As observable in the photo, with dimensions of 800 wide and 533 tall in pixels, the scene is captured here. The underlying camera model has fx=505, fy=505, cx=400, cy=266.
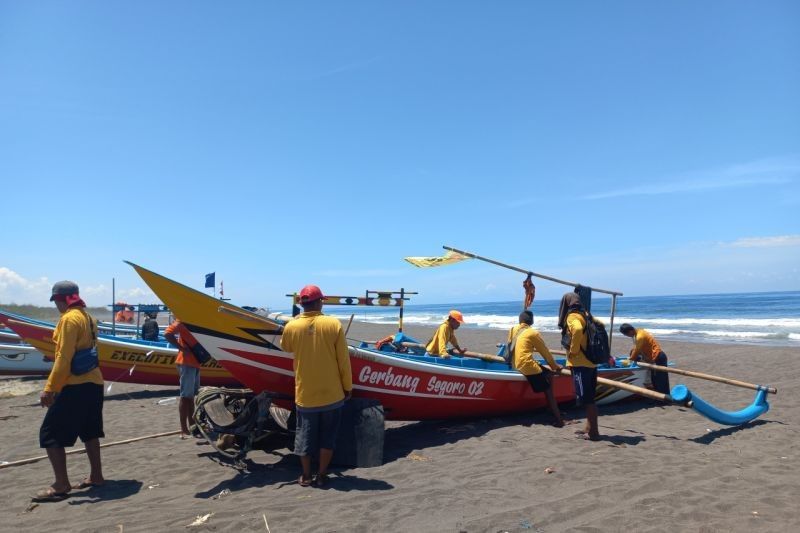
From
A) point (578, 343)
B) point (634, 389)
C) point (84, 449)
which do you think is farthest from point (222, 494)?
point (634, 389)

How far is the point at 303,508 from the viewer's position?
3938 mm

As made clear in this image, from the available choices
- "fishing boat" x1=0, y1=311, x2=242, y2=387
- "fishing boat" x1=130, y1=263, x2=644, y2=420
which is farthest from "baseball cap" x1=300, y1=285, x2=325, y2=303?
"fishing boat" x1=0, y1=311, x2=242, y2=387

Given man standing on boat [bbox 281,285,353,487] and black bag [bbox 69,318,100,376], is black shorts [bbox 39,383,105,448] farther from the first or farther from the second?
man standing on boat [bbox 281,285,353,487]

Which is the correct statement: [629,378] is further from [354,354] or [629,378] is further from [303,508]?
[303,508]

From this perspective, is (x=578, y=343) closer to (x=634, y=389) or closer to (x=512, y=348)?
(x=634, y=389)

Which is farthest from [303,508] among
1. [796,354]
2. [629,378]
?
[796,354]

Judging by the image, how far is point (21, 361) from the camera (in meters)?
11.7

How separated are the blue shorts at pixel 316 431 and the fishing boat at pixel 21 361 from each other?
10018mm

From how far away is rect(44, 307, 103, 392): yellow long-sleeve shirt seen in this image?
4.12m

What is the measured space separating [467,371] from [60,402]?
433 cm

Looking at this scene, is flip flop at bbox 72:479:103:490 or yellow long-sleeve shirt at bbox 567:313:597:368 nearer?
flip flop at bbox 72:479:103:490

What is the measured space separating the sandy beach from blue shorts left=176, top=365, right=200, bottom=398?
0.60 metres

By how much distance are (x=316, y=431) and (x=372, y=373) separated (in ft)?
3.82

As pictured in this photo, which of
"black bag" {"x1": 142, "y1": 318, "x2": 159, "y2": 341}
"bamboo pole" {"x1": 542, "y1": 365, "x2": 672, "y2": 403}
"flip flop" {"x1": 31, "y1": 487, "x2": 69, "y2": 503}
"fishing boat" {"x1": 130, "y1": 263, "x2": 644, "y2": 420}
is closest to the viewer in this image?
"flip flop" {"x1": 31, "y1": 487, "x2": 69, "y2": 503}
